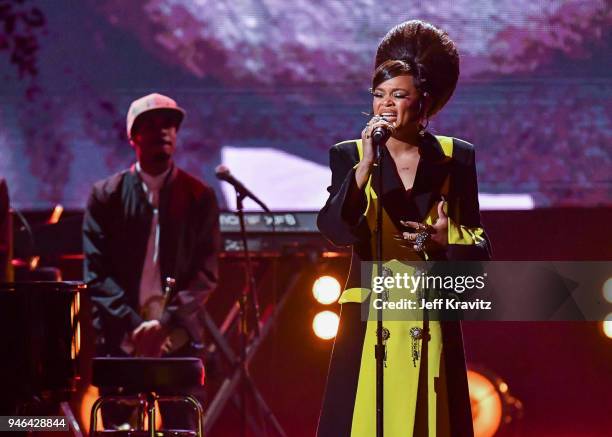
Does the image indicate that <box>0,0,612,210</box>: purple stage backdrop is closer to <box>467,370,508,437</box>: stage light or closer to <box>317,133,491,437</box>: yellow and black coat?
<box>467,370,508,437</box>: stage light

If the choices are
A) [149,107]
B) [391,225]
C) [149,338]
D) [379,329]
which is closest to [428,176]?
[391,225]

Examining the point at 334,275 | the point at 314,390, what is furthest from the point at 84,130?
the point at 314,390

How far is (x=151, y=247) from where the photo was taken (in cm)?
477

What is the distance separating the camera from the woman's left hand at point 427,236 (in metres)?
2.44

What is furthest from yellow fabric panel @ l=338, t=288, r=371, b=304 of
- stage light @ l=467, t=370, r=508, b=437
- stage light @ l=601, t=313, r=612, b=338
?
stage light @ l=601, t=313, r=612, b=338

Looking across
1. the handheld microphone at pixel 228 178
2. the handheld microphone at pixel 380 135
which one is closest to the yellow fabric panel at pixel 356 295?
the handheld microphone at pixel 380 135

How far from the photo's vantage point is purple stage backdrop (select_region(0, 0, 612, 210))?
539cm

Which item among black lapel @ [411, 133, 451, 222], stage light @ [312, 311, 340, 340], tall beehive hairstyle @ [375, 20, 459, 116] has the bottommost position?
stage light @ [312, 311, 340, 340]

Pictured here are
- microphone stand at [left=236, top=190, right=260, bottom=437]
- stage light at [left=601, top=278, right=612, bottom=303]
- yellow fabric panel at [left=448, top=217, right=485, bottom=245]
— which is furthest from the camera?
stage light at [left=601, top=278, right=612, bottom=303]

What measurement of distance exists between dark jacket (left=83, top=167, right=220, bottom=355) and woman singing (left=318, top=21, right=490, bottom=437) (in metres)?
2.25

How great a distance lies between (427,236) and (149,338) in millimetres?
2430

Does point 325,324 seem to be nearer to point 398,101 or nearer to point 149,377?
point 149,377

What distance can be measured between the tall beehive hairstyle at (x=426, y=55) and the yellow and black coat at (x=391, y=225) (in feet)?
0.45

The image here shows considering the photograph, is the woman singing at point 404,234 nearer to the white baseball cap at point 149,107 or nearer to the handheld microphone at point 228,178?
the handheld microphone at point 228,178
